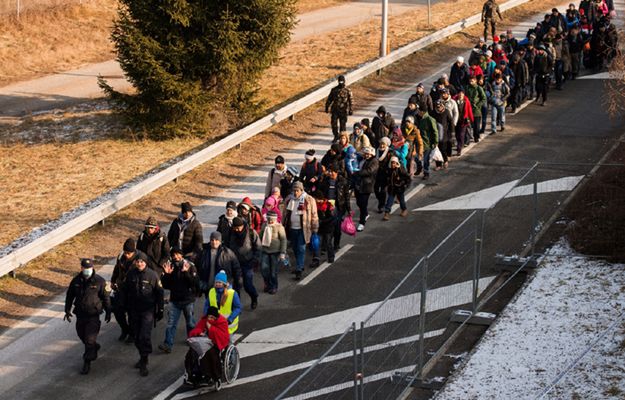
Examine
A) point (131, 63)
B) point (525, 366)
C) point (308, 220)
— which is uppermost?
point (131, 63)

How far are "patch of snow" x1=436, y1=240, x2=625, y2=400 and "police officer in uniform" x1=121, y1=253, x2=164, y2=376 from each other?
167 inches

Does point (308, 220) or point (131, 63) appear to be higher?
point (131, 63)

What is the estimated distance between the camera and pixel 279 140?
2612cm

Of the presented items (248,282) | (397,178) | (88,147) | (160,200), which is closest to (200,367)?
(248,282)

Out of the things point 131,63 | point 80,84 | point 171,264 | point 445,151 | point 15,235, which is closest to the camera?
point 171,264

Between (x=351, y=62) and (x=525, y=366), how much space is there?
65.2 ft

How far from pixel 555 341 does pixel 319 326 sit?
348cm

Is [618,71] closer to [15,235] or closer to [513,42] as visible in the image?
[513,42]

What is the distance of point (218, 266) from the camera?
54.5 feet

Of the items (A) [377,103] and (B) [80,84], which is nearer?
(A) [377,103]

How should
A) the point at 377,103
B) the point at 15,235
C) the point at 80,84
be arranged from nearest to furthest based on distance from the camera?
the point at 15,235
the point at 377,103
the point at 80,84

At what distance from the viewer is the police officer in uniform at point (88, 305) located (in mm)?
15555

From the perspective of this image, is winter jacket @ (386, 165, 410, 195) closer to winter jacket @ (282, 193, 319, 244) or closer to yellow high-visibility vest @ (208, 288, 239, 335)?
winter jacket @ (282, 193, 319, 244)

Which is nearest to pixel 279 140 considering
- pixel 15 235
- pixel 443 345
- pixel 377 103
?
pixel 377 103
